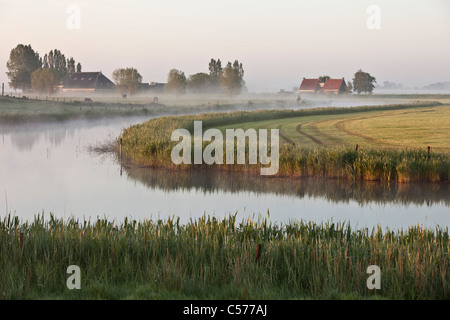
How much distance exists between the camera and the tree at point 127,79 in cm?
10200

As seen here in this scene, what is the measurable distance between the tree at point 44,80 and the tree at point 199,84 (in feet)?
146

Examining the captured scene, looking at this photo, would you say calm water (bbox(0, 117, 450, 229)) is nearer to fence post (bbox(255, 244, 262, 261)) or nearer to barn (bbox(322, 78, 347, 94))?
fence post (bbox(255, 244, 262, 261))

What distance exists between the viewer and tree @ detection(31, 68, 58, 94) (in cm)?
8956

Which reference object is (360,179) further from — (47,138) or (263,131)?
(47,138)

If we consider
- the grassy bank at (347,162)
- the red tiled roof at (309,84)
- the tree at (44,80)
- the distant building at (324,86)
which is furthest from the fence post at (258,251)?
the red tiled roof at (309,84)

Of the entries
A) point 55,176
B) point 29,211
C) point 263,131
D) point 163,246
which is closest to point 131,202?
point 29,211

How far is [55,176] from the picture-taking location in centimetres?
2075

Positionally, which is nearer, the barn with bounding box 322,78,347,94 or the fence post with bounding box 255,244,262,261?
the fence post with bounding box 255,244,262,261

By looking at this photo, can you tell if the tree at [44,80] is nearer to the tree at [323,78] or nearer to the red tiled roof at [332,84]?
the red tiled roof at [332,84]

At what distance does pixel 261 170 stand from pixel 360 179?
3.91 metres

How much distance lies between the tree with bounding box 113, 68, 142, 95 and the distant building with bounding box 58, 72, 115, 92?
9837 millimetres

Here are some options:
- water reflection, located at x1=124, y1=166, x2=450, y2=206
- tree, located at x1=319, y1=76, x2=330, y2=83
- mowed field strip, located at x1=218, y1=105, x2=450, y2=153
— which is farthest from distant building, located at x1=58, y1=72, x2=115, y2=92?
water reflection, located at x1=124, y1=166, x2=450, y2=206

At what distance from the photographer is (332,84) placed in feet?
419

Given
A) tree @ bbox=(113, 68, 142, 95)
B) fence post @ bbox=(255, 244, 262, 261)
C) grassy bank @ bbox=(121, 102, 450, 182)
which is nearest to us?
fence post @ bbox=(255, 244, 262, 261)
